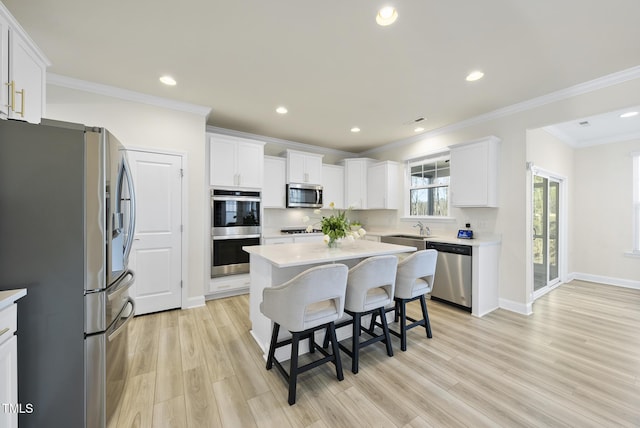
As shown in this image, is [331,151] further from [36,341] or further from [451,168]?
[36,341]

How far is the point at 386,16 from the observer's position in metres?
1.77

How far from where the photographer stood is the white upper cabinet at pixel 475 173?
3.42 metres

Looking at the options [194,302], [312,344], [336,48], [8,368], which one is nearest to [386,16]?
[336,48]

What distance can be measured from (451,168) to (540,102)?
1230 millimetres

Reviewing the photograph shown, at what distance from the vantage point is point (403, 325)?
A: 2.38 m

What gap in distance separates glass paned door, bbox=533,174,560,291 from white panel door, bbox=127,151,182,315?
523cm

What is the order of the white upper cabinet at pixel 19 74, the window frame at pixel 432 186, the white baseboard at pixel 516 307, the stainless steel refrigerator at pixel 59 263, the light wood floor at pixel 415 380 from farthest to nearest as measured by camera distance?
the window frame at pixel 432 186
the white baseboard at pixel 516 307
the light wood floor at pixel 415 380
the white upper cabinet at pixel 19 74
the stainless steel refrigerator at pixel 59 263

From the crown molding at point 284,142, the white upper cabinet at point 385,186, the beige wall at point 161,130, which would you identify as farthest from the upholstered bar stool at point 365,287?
the crown molding at point 284,142

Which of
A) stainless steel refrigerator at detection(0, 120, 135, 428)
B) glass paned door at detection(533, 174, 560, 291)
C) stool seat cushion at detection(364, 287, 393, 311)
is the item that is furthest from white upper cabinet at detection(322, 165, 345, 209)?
stainless steel refrigerator at detection(0, 120, 135, 428)

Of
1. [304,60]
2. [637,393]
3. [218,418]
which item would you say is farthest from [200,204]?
[637,393]

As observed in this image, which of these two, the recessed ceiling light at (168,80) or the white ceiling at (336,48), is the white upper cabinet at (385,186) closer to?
the white ceiling at (336,48)

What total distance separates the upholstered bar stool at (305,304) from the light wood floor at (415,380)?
22cm

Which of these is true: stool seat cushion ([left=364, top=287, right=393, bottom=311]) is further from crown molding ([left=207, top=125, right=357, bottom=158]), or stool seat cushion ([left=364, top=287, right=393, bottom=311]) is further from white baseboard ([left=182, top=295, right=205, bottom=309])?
crown molding ([left=207, top=125, right=357, bottom=158])

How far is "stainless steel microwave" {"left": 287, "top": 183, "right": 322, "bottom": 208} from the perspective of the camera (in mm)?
4652
